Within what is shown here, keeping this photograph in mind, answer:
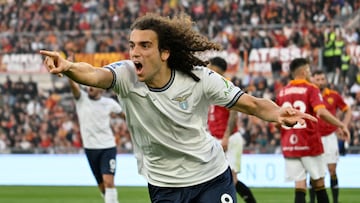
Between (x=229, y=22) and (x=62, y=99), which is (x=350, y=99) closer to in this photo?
(x=229, y=22)

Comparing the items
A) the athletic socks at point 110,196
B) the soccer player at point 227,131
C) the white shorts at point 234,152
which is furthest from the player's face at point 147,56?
the athletic socks at point 110,196

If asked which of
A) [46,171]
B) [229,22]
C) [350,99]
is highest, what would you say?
[229,22]

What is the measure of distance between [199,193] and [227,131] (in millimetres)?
5680

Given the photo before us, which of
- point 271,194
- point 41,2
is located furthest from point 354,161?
point 41,2

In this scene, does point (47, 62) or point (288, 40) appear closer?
point (47, 62)

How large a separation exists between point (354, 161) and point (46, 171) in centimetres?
850

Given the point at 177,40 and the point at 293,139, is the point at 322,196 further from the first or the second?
the point at 177,40

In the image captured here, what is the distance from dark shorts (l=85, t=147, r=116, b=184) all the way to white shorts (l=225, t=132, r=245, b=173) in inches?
80.1

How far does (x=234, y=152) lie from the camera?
42.7 ft

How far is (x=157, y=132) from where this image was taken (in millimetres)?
6293

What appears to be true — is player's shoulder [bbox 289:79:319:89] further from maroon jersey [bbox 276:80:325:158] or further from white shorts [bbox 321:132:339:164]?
white shorts [bbox 321:132:339:164]

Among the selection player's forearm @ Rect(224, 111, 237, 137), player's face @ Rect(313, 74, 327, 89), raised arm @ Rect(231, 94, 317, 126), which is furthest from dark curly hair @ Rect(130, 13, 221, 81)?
player's face @ Rect(313, 74, 327, 89)

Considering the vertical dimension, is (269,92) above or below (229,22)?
below

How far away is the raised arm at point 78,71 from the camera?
5578 mm
